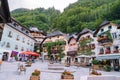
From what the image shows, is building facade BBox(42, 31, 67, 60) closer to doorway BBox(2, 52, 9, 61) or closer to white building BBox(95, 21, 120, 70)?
white building BBox(95, 21, 120, 70)

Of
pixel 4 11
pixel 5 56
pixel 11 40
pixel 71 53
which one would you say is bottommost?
pixel 5 56

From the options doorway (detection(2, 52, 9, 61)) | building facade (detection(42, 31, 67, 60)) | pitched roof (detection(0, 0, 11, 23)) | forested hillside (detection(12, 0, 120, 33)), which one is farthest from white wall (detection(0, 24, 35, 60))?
pitched roof (detection(0, 0, 11, 23))

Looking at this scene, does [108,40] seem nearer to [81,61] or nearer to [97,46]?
[97,46]

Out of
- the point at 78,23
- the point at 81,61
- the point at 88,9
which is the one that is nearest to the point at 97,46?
the point at 81,61

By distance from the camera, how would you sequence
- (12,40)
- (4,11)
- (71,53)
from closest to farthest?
(4,11) → (12,40) → (71,53)

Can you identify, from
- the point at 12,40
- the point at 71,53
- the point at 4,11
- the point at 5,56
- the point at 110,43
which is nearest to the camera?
the point at 4,11

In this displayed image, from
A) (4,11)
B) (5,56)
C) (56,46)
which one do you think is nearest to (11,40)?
(5,56)

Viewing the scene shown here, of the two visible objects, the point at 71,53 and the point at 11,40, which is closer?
the point at 11,40

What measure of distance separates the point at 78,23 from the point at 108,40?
1305 inches

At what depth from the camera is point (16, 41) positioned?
4300 centimetres

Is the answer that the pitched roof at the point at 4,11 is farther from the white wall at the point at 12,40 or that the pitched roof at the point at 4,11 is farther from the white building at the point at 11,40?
the white wall at the point at 12,40

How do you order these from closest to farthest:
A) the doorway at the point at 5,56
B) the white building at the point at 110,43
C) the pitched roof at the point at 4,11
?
the pitched roof at the point at 4,11 → the white building at the point at 110,43 → the doorway at the point at 5,56

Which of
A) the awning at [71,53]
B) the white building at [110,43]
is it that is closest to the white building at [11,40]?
the awning at [71,53]

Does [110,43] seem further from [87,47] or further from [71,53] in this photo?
[71,53]
